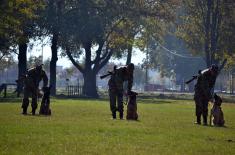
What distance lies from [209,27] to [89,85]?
1587 cm

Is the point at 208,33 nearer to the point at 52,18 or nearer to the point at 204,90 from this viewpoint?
the point at 52,18

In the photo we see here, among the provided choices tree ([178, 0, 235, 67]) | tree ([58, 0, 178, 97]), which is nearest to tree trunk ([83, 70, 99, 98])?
tree ([58, 0, 178, 97])

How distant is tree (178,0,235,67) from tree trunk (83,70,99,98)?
12609 millimetres

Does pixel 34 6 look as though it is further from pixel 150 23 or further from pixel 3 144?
pixel 3 144

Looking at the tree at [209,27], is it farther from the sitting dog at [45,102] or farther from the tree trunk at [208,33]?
the sitting dog at [45,102]

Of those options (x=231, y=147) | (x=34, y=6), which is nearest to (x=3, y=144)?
(x=231, y=147)

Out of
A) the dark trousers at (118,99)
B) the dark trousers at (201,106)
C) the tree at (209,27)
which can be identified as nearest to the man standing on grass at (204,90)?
the dark trousers at (201,106)

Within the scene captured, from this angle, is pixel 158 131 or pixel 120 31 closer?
pixel 158 131

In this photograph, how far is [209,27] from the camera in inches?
2790

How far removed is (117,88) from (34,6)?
1214 inches

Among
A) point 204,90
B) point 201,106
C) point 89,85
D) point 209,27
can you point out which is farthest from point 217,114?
point 89,85

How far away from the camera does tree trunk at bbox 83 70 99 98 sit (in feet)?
237

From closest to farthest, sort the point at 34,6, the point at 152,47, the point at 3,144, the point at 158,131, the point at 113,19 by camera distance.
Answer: the point at 3,144 → the point at 158,131 → the point at 34,6 → the point at 113,19 → the point at 152,47

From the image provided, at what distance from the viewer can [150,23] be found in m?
72.1
